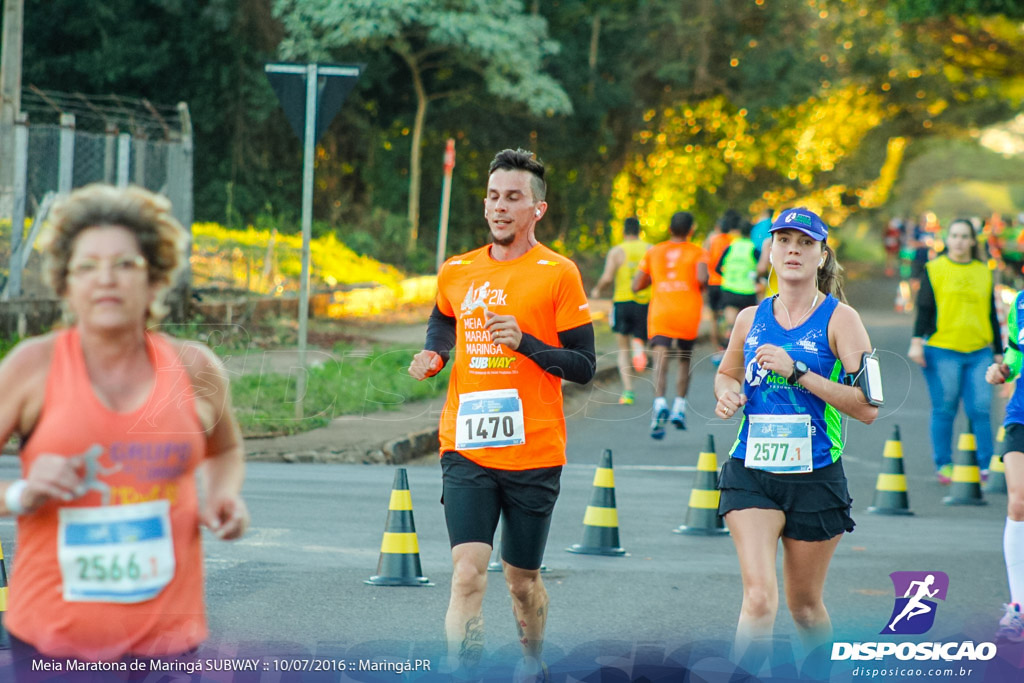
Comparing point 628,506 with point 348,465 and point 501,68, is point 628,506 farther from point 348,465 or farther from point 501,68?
point 501,68

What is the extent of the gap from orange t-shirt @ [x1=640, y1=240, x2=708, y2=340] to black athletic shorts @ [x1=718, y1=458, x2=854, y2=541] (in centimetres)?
849

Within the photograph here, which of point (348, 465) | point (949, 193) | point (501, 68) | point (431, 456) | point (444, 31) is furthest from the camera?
point (949, 193)

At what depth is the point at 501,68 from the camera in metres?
28.3

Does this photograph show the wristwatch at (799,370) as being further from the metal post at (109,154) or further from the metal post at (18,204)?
the metal post at (109,154)

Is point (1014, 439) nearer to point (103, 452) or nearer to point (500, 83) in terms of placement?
point (103, 452)

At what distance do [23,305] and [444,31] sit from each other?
1344 centimetres

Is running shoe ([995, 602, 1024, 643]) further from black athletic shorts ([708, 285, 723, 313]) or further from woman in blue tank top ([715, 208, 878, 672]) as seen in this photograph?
black athletic shorts ([708, 285, 723, 313])

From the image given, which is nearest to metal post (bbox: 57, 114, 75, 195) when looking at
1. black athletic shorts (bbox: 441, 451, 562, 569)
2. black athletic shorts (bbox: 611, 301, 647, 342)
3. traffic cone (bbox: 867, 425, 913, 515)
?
black athletic shorts (bbox: 611, 301, 647, 342)

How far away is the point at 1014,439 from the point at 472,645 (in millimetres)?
3021

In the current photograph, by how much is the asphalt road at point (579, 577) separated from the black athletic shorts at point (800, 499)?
62 cm

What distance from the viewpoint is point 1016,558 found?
21.4ft

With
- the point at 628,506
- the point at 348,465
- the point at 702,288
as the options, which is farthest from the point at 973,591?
the point at 702,288

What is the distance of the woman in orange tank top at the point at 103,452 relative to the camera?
117 inches

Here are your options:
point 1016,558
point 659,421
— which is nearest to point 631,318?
point 659,421
